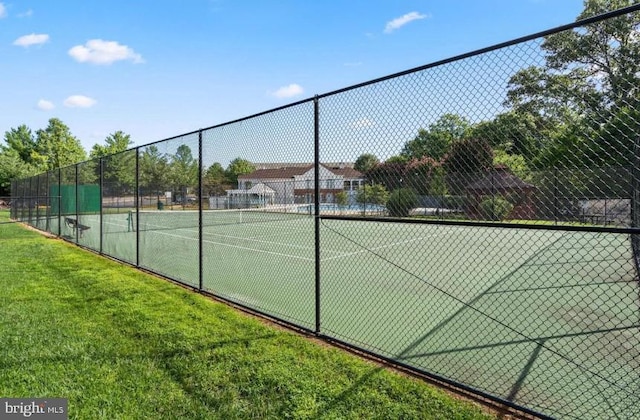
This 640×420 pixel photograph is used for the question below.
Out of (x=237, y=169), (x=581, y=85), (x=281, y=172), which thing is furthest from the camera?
(x=237, y=169)

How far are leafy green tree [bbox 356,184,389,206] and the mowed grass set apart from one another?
4.93 ft

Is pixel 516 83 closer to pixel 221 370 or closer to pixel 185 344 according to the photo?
pixel 221 370

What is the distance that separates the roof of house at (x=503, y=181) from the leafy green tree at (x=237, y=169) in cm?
314

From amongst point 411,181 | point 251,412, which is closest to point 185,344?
point 251,412

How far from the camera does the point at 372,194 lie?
4070 mm

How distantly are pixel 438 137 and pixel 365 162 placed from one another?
84 centimetres

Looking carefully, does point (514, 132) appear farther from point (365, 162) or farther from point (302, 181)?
point (302, 181)

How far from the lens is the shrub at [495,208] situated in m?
3.62

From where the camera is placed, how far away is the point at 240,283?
6.73 metres

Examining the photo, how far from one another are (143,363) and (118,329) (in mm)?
1005

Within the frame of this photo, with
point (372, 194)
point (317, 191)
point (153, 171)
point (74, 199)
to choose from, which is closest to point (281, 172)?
point (317, 191)

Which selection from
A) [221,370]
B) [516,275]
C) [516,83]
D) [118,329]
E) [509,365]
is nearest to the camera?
[516,83]

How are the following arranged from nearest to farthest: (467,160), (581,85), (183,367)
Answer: (581,85) < (467,160) < (183,367)

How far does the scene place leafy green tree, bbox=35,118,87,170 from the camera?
44156 mm
